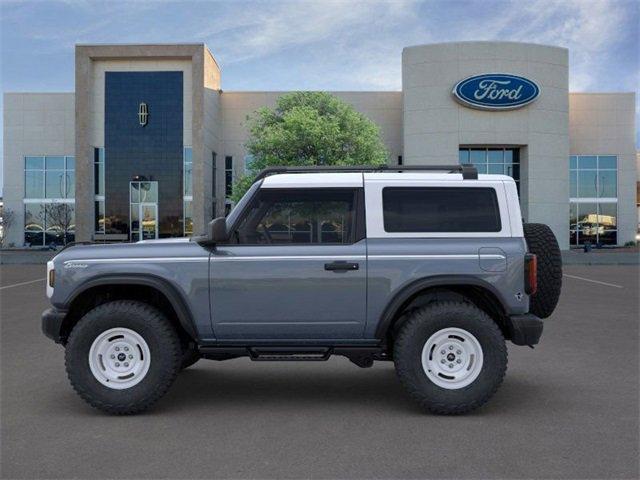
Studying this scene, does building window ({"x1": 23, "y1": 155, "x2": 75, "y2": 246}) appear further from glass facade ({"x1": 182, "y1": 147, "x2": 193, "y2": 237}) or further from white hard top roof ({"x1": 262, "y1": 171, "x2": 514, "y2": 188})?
white hard top roof ({"x1": 262, "y1": 171, "x2": 514, "y2": 188})

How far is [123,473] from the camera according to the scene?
12.6 ft

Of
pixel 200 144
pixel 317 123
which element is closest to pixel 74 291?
pixel 317 123

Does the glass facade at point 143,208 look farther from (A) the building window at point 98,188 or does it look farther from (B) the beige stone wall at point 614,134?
(B) the beige stone wall at point 614,134

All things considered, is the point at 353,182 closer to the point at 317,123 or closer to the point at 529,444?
the point at 529,444

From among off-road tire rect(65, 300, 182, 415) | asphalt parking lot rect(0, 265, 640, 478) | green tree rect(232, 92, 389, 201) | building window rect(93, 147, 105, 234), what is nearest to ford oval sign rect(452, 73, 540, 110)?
green tree rect(232, 92, 389, 201)

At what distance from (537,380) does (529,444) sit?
2.08m

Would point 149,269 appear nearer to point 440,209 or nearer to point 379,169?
point 379,169

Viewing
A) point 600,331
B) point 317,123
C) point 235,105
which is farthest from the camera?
point 235,105

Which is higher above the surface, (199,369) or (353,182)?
(353,182)

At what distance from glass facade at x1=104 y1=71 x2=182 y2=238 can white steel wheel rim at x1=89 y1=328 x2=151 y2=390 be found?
3921 centimetres

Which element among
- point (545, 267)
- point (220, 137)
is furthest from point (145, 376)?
point (220, 137)

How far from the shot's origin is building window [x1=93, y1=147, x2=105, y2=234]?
43562 mm

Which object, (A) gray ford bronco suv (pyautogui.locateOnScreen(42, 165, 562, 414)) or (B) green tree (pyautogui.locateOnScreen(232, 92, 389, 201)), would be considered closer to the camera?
(A) gray ford bronco suv (pyautogui.locateOnScreen(42, 165, 562, 414))

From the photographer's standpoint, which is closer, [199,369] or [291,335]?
[291,335]
